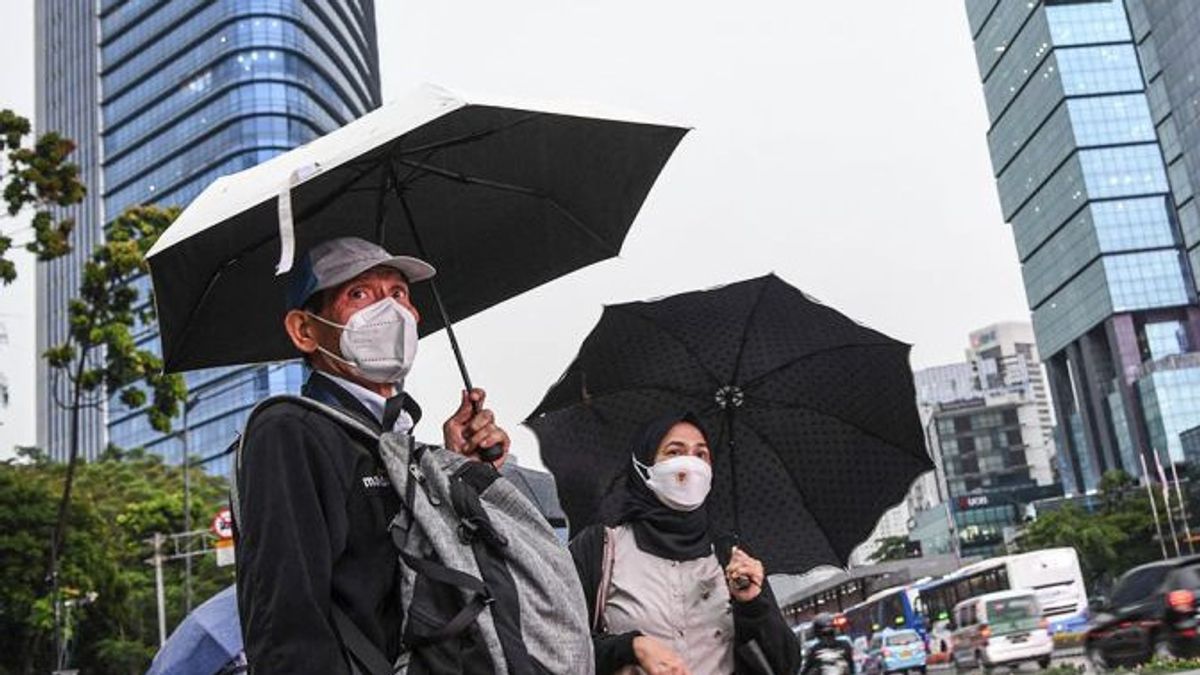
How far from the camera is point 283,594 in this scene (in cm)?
194

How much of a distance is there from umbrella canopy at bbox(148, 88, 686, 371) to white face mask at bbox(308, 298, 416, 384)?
23 cm

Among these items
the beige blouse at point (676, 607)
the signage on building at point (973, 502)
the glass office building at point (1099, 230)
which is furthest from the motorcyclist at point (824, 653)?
the signage on building at point (973, 502)

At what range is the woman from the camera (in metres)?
3.27

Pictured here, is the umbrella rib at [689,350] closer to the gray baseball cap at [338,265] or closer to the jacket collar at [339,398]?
the gray baseball cap at [338,265]

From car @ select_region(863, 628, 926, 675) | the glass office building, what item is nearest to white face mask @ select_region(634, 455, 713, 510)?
car @ select_region(863, 628, 926, 675)

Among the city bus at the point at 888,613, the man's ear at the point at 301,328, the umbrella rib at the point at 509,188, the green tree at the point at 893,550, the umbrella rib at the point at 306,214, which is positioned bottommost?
the city bus at the point at 888,613

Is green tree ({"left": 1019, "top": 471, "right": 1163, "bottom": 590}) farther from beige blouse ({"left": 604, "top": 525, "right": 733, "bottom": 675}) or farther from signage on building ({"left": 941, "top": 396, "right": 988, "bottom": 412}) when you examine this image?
beige blouse ({"left": 604, "top": 525, "right": 733, "bottom": 675})

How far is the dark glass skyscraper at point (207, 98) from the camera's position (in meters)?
101

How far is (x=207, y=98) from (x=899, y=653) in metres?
88.8

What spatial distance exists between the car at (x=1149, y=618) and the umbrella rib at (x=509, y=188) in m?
12.6

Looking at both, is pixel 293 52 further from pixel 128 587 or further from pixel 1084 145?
pixel 128 587

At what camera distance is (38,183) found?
16.4 m

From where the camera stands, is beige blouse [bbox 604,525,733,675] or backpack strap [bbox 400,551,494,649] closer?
backpack strap [bbox 400,551,494,649]

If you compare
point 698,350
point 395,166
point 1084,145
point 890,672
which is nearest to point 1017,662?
point 890,672
